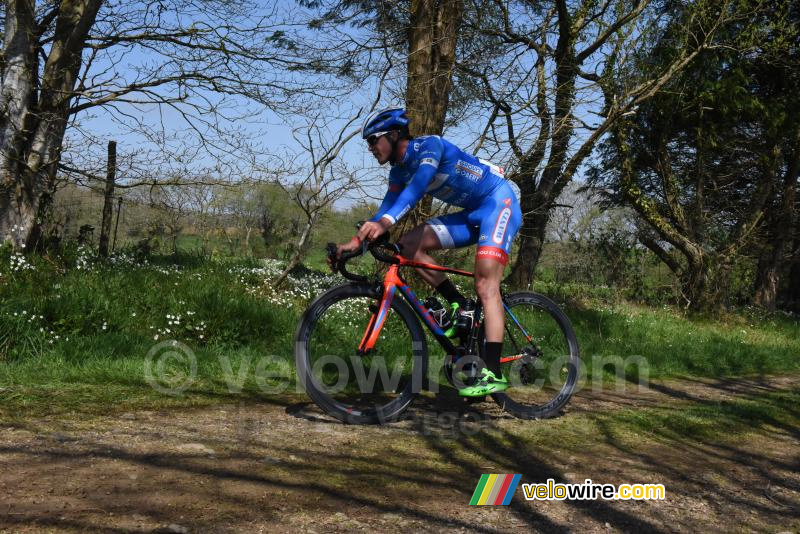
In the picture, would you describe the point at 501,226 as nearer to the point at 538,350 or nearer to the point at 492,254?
the point at 492,254

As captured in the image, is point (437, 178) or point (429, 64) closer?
point (437, 178)

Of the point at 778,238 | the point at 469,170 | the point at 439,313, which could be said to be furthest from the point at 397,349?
the point at 778,238

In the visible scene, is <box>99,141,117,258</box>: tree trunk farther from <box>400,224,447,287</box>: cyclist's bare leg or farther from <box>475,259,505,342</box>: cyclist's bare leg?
<box>475,259,505,342</box>: cyclist's bare leg

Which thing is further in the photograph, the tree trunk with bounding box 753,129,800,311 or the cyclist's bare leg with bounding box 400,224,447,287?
the tree trunk with bounding box 753,129,800,311

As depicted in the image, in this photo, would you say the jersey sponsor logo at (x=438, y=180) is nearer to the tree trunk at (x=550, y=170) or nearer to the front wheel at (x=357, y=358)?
the front wheel at (x=357, y=358)

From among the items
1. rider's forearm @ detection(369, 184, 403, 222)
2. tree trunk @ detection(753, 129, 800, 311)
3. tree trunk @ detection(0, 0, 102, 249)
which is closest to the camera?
rider's forearm @ detection(369, 184, 403, 222)

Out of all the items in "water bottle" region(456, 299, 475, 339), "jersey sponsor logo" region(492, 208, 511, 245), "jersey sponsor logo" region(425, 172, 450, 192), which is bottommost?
"water bottle" region(456, 299, 475, 339)

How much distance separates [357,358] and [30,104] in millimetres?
6617

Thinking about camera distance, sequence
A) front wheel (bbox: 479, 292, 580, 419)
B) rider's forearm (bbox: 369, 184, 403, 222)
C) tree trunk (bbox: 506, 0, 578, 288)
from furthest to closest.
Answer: tree trunk (bbox: 506, 0, 578, 288) → front wheel (bbox: 479, 292, 580, 419) → rider's forearm (bbox: 369, 184, 403, 222)

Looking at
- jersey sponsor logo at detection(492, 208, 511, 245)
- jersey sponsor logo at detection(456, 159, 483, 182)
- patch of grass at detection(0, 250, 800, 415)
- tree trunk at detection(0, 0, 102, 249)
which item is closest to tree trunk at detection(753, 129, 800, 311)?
patch of grass at detection(0, 250, 800, 415)

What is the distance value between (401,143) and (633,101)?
8348 mm

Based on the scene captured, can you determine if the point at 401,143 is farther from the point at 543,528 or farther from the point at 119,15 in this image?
the point at 119,15

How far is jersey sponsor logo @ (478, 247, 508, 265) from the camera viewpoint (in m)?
4.89

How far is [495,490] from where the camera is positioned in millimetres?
3275
